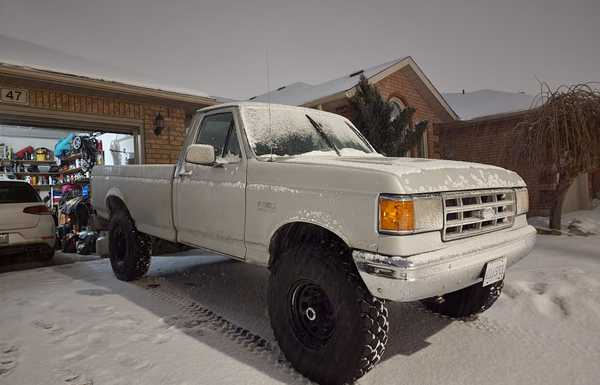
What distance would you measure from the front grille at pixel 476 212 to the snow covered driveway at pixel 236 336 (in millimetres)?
942

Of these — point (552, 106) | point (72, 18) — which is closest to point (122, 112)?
point (72, 18)

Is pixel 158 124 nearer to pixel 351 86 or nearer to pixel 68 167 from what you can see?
pixel 351 86

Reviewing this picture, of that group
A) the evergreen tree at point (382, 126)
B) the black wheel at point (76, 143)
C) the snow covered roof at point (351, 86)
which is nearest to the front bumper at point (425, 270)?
the evergreen tree at point (382, 126)

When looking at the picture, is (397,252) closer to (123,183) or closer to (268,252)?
(268,252)

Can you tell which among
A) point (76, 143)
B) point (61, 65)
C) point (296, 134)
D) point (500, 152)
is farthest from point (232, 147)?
point (500, 152)

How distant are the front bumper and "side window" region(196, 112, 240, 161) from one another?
5.32 ft

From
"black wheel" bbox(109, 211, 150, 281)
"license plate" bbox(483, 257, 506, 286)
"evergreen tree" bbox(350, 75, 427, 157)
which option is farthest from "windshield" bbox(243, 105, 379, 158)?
"evergreen tree" bbox(350, 75, 427, 157)

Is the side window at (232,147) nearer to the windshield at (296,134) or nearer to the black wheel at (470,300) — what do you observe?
the windshield at (296,134)

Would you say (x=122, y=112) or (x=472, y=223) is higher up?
(x=122, y=112)

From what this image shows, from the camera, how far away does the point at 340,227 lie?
2.10m

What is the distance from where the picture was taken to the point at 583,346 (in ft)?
8.64

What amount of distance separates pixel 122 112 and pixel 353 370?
295 inches

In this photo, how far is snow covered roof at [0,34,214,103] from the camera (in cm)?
618

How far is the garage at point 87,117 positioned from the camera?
643cm
